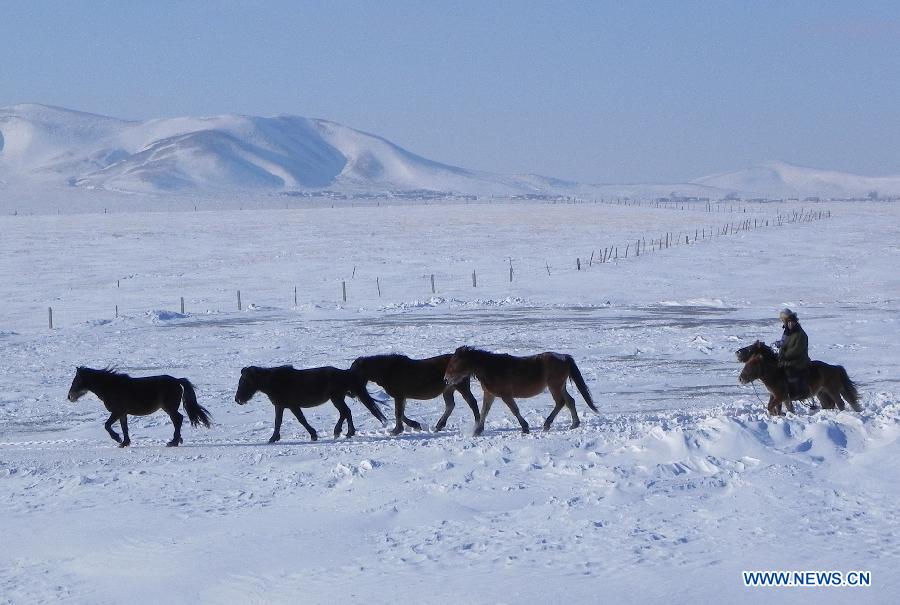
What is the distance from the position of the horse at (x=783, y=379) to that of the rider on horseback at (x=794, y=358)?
0.04 metres

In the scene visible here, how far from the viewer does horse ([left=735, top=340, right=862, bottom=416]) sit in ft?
42.2

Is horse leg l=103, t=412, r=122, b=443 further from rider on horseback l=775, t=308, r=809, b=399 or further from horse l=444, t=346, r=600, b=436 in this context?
rider on horseback l=775, t=308, r=809, b=399

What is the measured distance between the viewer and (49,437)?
16234 mm

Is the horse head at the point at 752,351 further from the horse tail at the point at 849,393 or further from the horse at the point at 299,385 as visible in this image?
the horse at the point at 299,385

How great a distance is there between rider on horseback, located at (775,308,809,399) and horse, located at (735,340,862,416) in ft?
0.14

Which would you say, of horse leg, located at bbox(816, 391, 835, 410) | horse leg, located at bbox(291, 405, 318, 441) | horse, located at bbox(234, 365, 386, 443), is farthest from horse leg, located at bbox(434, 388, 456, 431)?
horse leg, located at bbox(816, 391, 835, 410)

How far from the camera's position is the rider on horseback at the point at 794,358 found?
1285cm

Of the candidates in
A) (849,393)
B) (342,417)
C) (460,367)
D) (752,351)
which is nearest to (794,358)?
(752,351)

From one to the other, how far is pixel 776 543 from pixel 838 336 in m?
18.9

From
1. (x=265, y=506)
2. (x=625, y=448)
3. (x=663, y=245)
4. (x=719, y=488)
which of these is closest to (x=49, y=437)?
(x=265, y=506)

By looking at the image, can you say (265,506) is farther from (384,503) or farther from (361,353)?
(361,353)

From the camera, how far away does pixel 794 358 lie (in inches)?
508

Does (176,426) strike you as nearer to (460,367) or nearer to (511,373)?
(460,367)

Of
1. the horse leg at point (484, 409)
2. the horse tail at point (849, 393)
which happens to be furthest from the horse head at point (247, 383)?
the horse tail at point (849, 393)
